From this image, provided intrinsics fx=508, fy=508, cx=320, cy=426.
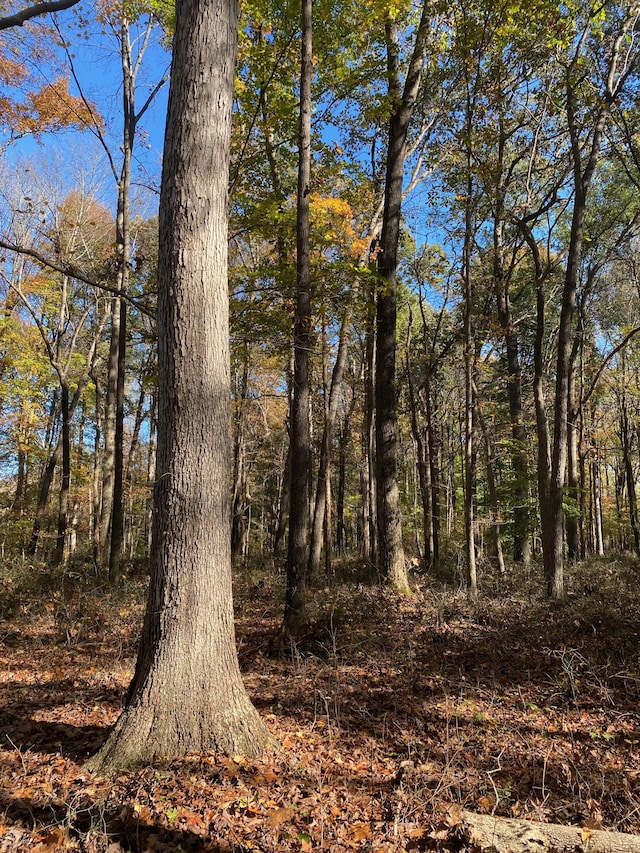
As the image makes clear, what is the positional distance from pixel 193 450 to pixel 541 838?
305 centimetres

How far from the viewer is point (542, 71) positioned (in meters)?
10.5

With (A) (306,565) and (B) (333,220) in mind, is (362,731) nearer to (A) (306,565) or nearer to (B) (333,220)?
(A) (306,565)

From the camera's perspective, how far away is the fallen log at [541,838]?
8.86 ft

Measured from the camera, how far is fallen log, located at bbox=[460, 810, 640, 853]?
8.86 feet

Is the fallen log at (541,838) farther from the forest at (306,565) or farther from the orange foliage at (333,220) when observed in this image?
the orange foliage at (333,220)

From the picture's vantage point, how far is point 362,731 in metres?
4.24

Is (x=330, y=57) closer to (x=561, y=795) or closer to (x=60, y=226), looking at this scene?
(x=60, y=226)

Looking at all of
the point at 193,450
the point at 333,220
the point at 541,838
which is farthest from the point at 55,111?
the point at 541,838

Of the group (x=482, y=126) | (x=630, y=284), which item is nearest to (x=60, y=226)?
(x=482, y=126)

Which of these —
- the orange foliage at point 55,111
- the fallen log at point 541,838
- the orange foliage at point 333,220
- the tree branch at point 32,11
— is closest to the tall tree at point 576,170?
the orange foliage at point 333,220

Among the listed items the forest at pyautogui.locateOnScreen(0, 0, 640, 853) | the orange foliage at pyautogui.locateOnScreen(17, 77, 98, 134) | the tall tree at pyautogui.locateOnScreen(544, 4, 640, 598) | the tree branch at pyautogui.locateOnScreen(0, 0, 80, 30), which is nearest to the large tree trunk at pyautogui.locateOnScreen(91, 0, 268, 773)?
the forest at pyautogui.locateOnScreen(0, 0, 640, 853)

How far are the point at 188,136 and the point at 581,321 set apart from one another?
54.3 feet

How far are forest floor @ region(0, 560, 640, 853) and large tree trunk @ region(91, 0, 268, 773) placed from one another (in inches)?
10.6

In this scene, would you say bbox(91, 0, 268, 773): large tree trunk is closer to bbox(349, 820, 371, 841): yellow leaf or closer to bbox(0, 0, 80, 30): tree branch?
bbox(349, 820, 371, 841): yellow leaf
